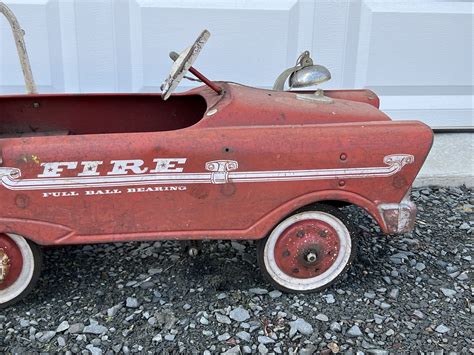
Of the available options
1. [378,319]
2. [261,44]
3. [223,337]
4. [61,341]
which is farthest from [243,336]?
[261,44]

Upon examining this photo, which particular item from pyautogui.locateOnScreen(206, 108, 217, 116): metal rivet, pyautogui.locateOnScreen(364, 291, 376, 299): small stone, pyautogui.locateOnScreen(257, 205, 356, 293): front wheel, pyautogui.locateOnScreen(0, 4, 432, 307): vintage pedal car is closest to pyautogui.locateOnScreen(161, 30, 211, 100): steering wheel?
pyautogui.locateOnScreen(0, 4, 432, 307): vintage pedal car

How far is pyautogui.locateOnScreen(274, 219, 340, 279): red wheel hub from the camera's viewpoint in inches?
81.3

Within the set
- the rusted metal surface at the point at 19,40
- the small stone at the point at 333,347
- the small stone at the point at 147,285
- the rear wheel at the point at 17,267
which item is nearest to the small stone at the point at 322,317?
the small stone at the point at 333,347

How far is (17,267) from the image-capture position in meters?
1.96

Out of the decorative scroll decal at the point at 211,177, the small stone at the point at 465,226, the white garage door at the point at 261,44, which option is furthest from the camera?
the white garage door at the point at 261,44

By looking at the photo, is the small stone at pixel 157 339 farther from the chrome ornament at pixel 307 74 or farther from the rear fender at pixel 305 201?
the chrome ornament at pixel 307 74

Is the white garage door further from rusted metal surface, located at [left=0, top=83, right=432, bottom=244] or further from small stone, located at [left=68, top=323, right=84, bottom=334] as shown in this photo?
small stone, located at [left=68, top=323, right=84, bottom=334]

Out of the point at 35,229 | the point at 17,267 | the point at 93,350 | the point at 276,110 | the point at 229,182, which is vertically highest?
the point at 276,110

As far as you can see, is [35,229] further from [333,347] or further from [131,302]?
[333,347]

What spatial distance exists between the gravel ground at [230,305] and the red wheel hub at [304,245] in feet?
0.44

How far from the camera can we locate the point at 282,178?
6.34 feet

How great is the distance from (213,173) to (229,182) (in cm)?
6

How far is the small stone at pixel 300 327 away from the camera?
1.94 metres

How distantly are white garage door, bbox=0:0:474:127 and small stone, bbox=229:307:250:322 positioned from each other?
157 centimetres
